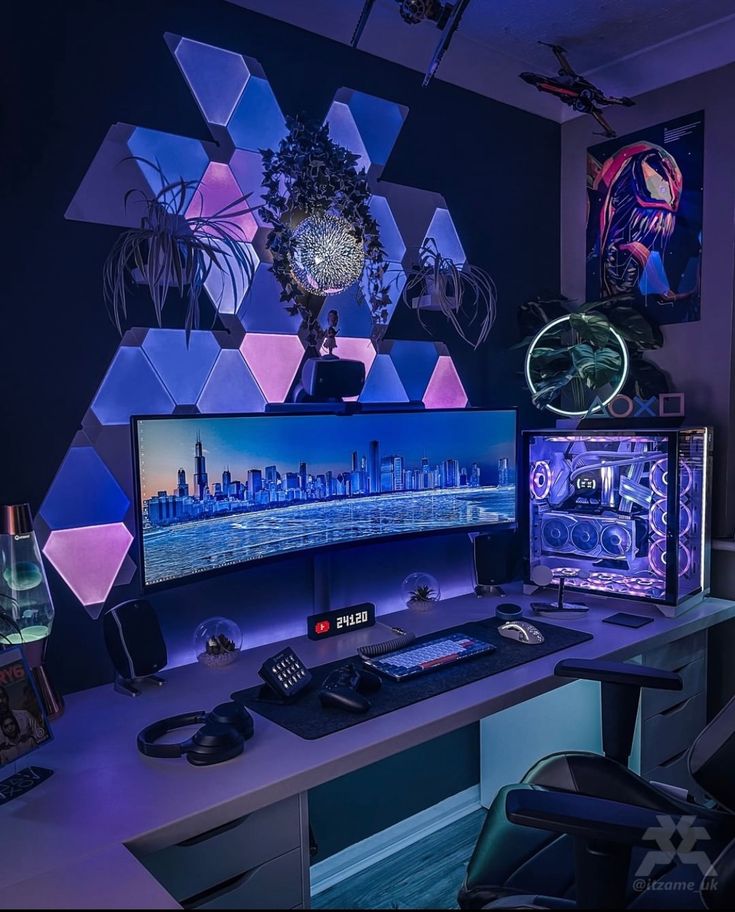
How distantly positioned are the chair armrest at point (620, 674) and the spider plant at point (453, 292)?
1.28 meters

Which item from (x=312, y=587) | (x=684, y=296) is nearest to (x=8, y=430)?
(x=312, y=587)

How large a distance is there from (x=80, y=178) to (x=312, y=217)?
0.65 meters

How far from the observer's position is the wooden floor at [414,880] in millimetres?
2080

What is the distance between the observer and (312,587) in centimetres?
217

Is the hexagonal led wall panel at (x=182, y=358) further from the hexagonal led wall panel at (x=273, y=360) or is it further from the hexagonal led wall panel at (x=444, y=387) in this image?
the hexagonal led wall panel at (x=444, y=387)

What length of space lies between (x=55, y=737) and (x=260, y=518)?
2.29 ft

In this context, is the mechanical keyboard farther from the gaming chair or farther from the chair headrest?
the chair headrest

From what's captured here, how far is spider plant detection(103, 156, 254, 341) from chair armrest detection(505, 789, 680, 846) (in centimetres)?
132

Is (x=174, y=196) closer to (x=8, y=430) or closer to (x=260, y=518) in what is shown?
(x=8, y=430)

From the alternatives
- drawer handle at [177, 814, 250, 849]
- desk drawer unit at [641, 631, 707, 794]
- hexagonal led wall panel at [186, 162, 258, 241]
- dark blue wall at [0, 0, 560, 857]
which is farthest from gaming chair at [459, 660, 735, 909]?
hexagonal led wall panel at [186, 162, 258, 241]

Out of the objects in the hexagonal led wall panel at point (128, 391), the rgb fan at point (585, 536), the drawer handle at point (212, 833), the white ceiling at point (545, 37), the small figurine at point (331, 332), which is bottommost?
the drawer handle at point (212, 833)

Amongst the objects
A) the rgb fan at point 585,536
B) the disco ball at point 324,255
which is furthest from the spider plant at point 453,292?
the rgb fan at point 585,536

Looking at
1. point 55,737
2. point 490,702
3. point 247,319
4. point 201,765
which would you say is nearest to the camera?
point 201,765

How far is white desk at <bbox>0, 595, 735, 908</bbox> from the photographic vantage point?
3.29 feet
